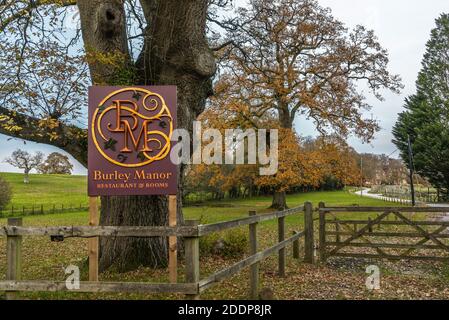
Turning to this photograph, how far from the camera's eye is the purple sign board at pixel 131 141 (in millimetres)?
7203

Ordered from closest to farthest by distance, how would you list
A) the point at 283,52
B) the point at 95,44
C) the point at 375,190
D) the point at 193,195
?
the point at 95,44 → the point at 283,52 → the point at 193,195 → the point at 375,190

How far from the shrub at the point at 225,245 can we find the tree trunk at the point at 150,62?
197cm

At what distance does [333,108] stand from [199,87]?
2008 centimetres

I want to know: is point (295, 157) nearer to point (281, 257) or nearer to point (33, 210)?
point (281, 257)

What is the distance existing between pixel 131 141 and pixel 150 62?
9.82 ft

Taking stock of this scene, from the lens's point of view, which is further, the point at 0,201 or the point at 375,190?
the point at 375,190

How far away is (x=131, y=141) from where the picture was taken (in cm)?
726

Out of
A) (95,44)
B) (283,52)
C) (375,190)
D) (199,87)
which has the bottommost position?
(375,190)

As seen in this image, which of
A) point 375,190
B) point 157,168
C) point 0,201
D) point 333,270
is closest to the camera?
point 157,168

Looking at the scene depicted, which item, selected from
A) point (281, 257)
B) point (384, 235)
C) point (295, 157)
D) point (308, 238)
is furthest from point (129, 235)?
point (295, 157)

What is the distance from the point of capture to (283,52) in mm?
30266

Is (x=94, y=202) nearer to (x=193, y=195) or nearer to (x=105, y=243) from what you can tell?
(x=105, y=243)

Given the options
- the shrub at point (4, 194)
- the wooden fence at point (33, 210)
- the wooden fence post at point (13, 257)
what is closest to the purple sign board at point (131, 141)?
the wooden fence post at point (13, 257)

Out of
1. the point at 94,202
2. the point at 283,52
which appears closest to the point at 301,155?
the point at 283,52
